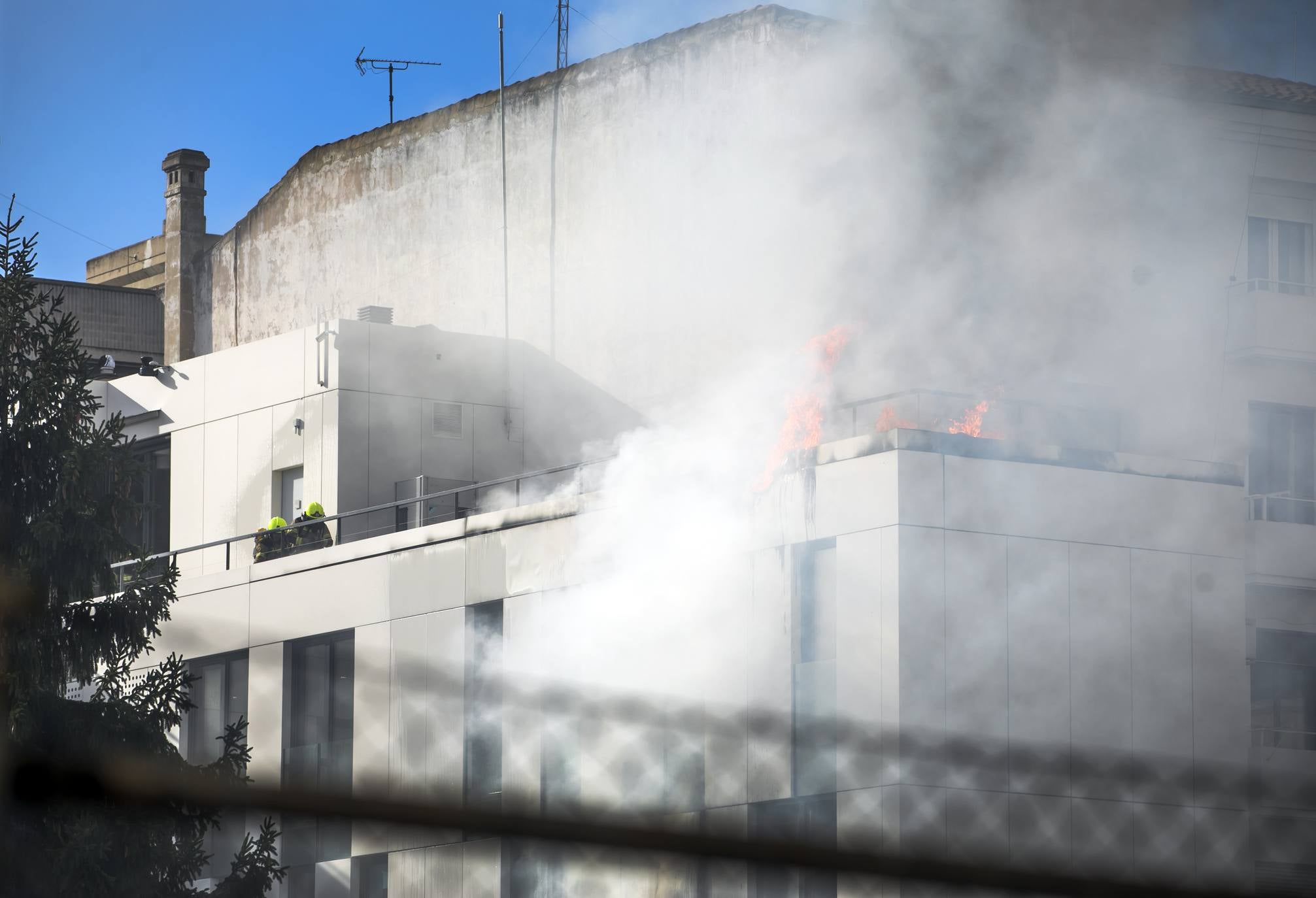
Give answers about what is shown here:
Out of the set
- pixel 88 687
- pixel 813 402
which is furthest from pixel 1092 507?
Result: pixel 88 687

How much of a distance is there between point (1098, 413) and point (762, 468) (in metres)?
3.07

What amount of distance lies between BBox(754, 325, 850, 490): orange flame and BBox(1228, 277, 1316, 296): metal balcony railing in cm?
395

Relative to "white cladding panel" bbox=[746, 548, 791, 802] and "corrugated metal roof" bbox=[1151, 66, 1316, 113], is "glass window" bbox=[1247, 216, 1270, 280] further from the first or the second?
"white cladding panel" bbox=[746, 548, 791, 802]

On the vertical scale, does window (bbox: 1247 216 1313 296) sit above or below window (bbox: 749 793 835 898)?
above

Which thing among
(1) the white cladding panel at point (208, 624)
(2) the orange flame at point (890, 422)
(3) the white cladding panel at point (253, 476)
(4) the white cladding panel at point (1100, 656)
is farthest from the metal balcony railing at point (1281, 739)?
(3) the white cladding panel at point (253, 476)

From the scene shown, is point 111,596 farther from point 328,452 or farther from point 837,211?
point 837,211

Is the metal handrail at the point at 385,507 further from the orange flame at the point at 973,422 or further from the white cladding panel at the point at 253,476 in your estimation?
the orange flame at the point at 973,422

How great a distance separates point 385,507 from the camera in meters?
17.7

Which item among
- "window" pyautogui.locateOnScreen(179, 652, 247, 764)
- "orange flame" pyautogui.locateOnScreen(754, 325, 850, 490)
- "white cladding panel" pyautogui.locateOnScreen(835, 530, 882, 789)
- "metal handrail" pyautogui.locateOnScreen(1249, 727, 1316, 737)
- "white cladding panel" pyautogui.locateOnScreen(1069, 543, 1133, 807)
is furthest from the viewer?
"window" pyautogui.locateOnScreen(179, 652, 247, 764)

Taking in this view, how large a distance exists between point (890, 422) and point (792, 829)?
3742 millimetres

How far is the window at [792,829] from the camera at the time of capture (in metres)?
13.4

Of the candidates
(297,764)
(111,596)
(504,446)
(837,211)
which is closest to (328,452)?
(504,446)

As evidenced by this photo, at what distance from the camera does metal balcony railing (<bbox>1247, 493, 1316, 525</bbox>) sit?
1767 centimetres

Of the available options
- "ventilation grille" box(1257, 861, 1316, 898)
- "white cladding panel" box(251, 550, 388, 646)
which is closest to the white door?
"white cladding panel" box(251, 550, 388, 646)
